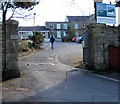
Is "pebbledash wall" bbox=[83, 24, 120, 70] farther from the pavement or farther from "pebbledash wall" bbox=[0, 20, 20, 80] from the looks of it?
"pebbledash wall" bbox=[0, 20, 20, 80]

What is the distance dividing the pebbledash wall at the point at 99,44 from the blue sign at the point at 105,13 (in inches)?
32.1

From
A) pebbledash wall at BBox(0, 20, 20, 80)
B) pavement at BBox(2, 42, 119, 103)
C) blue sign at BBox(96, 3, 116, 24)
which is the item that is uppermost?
blue sign at BBox(96, 3, 116, 24)

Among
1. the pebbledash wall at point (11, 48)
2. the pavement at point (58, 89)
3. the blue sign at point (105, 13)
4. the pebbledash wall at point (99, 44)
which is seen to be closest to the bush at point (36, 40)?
the blue sign at point (105, 13)

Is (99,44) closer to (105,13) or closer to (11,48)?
(105,13)

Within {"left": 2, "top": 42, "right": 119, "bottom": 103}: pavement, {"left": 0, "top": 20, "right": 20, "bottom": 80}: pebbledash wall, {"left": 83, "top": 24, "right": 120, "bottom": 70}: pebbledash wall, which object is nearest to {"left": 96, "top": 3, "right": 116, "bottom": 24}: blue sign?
{"left": 83, "top": 24, "right": 120, "bottom": 70}: pebbledash wall

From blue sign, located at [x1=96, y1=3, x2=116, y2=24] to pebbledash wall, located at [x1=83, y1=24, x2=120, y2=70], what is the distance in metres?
0.82

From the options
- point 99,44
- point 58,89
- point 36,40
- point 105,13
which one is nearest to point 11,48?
point 58,89

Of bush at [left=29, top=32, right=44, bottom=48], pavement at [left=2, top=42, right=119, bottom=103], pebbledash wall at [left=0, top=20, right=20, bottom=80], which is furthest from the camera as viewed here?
bush at [left=29, top=32, right=44, bottom=48]

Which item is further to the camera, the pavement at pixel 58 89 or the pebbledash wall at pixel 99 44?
the pebbledash wall at pixel 99 44

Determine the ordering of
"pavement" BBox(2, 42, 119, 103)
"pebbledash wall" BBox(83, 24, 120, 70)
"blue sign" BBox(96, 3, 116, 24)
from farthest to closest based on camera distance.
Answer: "blue sign" BBox(96, 3, 116, 24)
"pebbledash wall" BBox(83, 24, 120, 70)
"pavement" BBox(2, 42, 119, 103)

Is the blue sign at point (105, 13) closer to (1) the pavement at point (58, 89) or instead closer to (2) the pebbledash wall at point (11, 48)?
(1) the pavement at point (58, 89)

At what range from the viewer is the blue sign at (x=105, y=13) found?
1217 centimetres

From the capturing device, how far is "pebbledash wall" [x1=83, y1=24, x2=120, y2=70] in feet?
36.7

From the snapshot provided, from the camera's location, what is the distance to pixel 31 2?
14.1 metres
